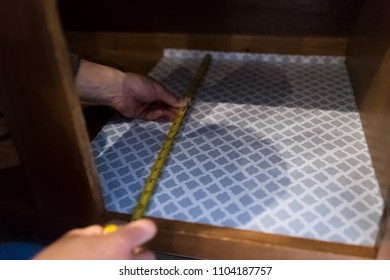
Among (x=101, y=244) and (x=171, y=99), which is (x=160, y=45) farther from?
(x=101, y=244)

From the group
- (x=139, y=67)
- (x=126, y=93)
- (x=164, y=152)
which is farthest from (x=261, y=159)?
(x=139, y=67)

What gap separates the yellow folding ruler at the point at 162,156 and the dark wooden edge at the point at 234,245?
0.03 meters

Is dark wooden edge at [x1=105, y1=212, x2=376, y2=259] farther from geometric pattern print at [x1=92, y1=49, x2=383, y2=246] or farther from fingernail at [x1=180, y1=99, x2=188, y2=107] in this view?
fingernail at [x1=180, y1=99, x2=188, y2=107]

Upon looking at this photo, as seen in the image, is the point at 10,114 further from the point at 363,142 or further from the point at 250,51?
the point at 250,51

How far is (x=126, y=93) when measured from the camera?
939 millimetres

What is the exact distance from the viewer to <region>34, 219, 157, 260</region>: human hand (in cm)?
49

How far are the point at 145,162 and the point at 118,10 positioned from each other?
620 mm

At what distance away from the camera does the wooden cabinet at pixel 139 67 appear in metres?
0.54

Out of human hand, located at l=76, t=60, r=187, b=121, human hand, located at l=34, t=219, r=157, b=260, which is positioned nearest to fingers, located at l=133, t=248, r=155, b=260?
human hand, located at l=34, t=219, r=157, b=260

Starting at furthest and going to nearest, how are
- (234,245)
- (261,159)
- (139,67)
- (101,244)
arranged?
(139,67) → (261,159) → (234,245) → (101,244)

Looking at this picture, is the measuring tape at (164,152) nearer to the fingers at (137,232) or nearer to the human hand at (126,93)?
the human hand at (126,93)

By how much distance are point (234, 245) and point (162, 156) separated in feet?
0.85

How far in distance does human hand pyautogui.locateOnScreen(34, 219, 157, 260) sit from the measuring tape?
182 mm

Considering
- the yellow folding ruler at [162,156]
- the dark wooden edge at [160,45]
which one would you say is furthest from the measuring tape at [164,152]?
the dark wooden edge at [160,45]
